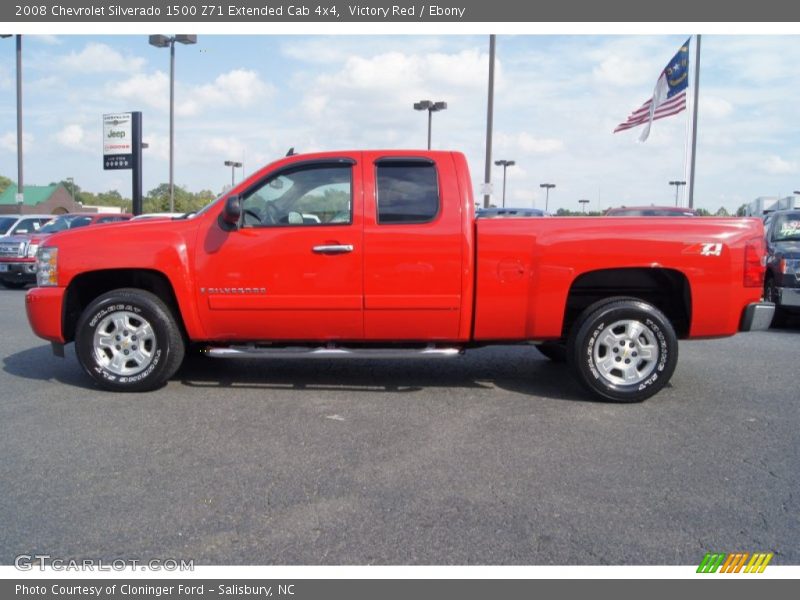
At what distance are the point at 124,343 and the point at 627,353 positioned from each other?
13.5 ft

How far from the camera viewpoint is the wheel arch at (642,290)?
5555 millimetres

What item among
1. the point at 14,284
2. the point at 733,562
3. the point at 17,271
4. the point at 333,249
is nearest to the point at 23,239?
the point at 17,271

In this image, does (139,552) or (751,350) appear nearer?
(139,552)

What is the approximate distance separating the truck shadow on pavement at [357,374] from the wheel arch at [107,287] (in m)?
0.60

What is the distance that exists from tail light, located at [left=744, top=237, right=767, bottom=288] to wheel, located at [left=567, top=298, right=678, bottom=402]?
0.71 metres

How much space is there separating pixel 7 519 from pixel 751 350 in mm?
7457

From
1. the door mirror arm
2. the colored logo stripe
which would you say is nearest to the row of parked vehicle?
the door mirror arm

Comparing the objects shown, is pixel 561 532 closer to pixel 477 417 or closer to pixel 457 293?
pixel 477 417

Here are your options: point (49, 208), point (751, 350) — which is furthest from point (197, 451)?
point (49, 208)

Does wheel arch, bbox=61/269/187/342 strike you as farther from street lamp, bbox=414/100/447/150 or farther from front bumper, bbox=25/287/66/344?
street lamp, bbox=414/100/447/150

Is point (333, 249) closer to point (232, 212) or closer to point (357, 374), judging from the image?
point (232, 212)

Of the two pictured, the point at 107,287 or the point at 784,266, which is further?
the point at 784,266

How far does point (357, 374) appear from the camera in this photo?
6.38 meters

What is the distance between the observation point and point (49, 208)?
7462 centimetres
